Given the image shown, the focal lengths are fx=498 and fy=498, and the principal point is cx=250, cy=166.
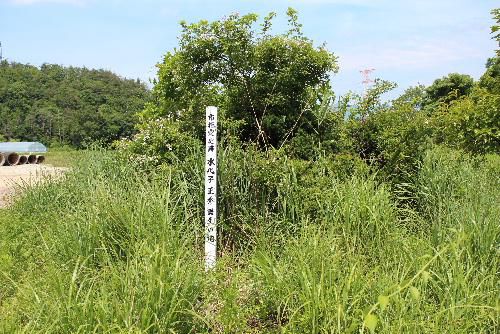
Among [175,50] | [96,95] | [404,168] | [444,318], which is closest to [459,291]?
[444,318]

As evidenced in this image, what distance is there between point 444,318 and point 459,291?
8.3 inches

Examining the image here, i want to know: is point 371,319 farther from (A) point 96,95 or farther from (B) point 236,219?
(A) point 96,95

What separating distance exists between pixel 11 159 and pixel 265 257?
1846cm

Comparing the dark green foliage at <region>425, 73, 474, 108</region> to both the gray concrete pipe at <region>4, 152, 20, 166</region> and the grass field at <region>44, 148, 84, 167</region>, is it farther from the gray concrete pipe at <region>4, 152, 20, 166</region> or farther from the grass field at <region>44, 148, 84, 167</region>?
the gray concrete pipe at <region>4, 152, 20, 166</region>

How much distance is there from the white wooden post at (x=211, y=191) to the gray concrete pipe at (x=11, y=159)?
674 inches

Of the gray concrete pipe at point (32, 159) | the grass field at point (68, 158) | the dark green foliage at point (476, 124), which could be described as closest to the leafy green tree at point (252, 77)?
the dark green foliage at point (476, 124)

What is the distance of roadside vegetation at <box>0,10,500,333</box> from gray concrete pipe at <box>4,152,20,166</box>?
13898 mm

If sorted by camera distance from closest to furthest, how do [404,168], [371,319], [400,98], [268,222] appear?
[371,319] < [268,222] < [404,168] < [400,98]

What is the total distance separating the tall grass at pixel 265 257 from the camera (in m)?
2.66

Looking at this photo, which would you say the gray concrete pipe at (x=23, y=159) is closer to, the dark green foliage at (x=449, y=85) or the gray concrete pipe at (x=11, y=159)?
the gray concrete pipe at (x=11, y=159)

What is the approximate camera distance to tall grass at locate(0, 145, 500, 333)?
2658 mm

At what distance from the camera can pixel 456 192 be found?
4.67 meters

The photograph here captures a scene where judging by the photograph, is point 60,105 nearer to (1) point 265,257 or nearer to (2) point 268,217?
(2) point 268,217

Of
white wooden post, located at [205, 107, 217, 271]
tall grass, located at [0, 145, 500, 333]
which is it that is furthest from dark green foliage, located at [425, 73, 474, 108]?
white wooden post, located at [205, 107, 217, 271]
